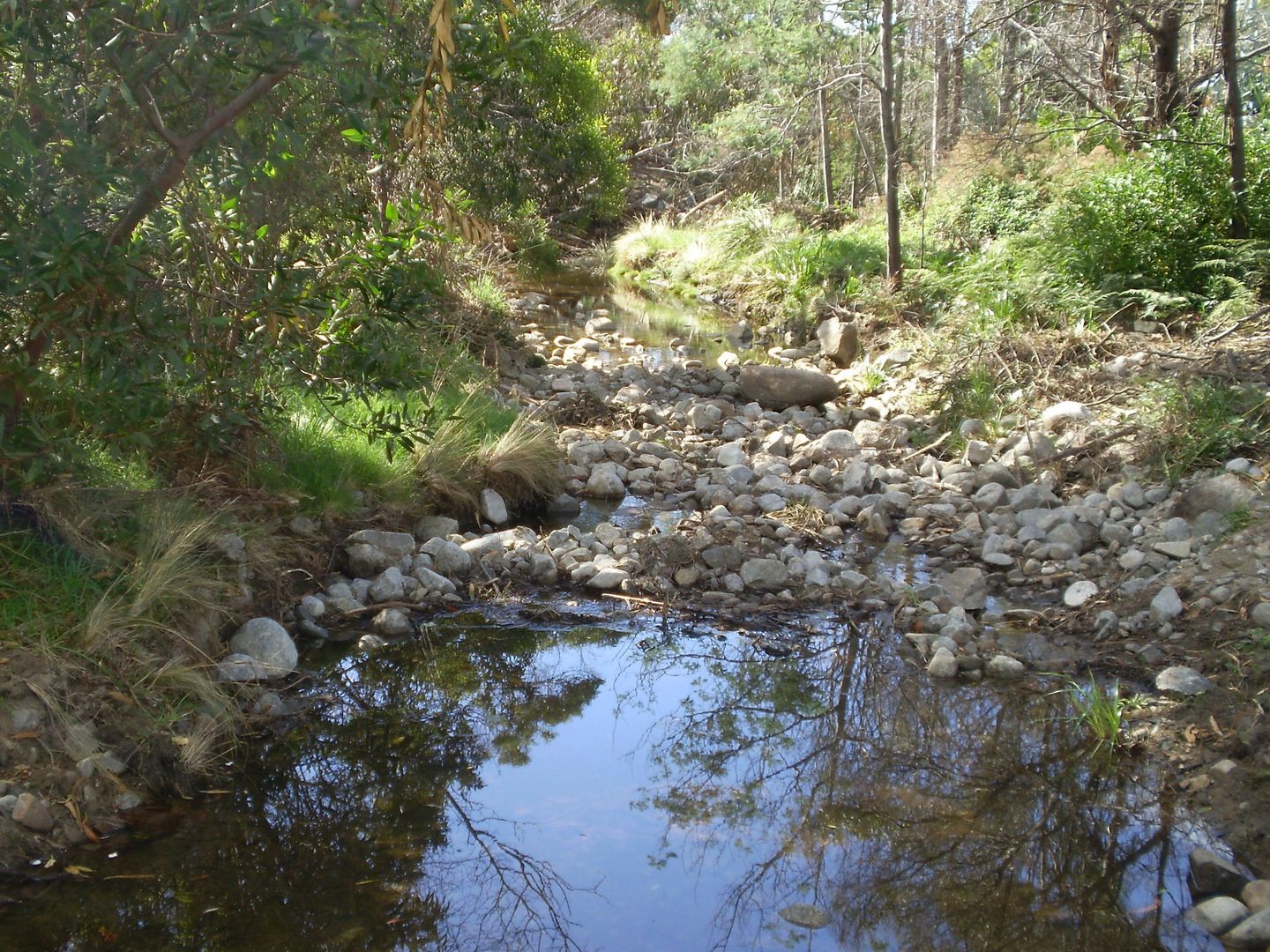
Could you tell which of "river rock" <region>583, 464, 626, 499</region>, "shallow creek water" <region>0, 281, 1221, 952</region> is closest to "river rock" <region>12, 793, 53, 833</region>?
"shallow creek water" <region>0, 281, 1221, 952</region>

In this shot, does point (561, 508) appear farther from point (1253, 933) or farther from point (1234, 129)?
point (1234, 129)

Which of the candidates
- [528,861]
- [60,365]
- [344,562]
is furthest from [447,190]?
[528,861]

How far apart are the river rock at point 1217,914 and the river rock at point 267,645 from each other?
350 centimetres

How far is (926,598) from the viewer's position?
571cm

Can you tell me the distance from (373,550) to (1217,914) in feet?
13.5

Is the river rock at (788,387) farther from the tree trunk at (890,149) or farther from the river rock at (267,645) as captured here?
the river rock at (267,645)

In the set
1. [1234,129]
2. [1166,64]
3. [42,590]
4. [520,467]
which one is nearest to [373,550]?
[520,467]

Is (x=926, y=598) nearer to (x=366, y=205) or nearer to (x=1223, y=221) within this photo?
(x=366, y=205)

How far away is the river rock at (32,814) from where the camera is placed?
3.47 metres

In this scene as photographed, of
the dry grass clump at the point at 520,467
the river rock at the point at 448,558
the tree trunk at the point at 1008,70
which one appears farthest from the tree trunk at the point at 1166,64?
the river rock at the point at 448,558

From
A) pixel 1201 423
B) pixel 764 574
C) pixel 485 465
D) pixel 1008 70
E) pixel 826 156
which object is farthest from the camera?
pixel 826 156

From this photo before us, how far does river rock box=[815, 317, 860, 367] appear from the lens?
11266 mm

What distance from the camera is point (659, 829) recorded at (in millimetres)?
3861

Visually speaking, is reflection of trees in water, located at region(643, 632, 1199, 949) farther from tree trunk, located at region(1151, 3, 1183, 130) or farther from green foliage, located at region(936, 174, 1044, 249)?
tree trunk, located at region(1151, 3, 1183, 130)
